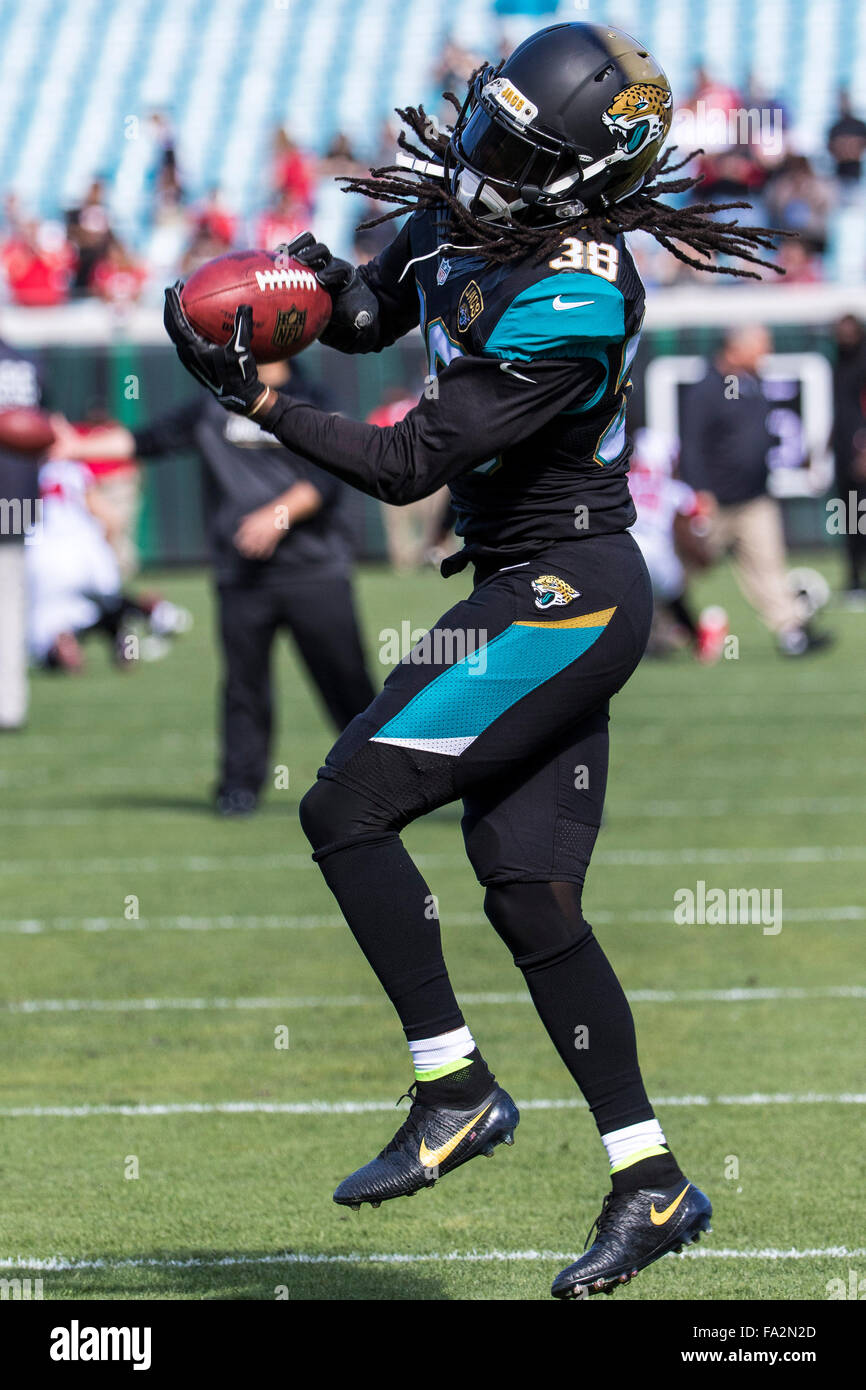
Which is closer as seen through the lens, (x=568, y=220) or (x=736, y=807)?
(x=568, y=220)

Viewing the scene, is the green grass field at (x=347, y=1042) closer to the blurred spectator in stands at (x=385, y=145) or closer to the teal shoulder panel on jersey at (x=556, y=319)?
the teal shoulder panel on jersey at (x=556, y=319)

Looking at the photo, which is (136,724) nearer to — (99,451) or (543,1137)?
(99,451)

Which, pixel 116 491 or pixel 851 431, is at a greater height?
pixel 851 431

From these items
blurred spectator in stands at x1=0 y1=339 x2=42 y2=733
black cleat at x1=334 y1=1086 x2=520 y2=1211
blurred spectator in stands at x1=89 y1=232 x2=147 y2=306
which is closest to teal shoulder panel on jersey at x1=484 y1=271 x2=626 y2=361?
black cleat at x1=334 y1=1086 x2=520 y2=1211

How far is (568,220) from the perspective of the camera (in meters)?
3.80

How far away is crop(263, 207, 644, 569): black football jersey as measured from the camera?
362cm

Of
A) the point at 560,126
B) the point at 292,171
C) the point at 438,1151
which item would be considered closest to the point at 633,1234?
the point at 438,1151

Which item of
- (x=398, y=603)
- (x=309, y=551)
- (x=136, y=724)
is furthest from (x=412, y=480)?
(x=398, y=603)

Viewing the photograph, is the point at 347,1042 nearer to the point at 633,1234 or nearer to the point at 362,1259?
the point at 362,1259

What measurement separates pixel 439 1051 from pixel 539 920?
0.29m

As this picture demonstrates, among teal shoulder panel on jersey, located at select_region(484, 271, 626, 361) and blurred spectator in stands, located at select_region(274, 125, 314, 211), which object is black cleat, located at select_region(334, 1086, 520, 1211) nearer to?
teal shoulder panel on jersey, located at select_region(484, 271, 626, 361)

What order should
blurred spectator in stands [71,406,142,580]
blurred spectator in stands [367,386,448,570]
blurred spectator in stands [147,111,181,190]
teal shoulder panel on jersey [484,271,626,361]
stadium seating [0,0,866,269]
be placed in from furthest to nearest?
stadium seating [0,0,866,269]
blurred spectator in stands [147,111,181,190]
blurred spectator in stands [367,386,448,570]
blurred spectator in stands [71,406,142,580]
teal shoulder panel on jersey [484,271,626,361]

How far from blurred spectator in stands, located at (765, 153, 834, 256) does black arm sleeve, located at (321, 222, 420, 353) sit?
21.1 meters

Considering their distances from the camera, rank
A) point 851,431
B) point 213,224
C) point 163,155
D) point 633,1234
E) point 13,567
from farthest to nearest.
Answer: point 163,155 → point 213,224 → point 851,431 → point 13,567 → point 633,1234
